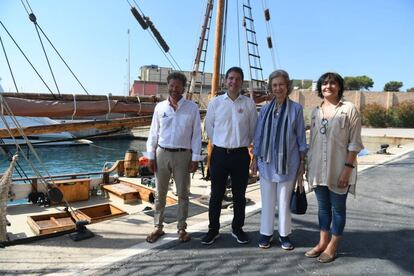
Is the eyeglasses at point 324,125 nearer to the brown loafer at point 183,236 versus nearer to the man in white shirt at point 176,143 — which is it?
the man in white shirt at point 176,143

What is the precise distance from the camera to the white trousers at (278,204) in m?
3.65

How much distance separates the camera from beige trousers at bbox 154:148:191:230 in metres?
3.89

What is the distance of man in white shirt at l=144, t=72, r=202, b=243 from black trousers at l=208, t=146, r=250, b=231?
0.23 m

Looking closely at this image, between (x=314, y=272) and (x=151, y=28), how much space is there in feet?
21.0

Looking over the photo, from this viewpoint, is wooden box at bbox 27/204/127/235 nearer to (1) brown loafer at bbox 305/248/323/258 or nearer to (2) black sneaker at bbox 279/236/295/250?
(2) black sneaker at bbox 279/236/295/250

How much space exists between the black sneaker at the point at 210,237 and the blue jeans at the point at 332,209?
1.16m

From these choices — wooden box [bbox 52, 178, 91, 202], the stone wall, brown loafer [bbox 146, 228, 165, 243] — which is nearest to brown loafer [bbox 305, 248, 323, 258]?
brown loafer [bbox 146, 228, 165, 243]

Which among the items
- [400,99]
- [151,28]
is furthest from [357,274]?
[400,99]

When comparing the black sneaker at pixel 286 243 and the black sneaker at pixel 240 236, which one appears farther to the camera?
the black sneaker at pixel 240 236

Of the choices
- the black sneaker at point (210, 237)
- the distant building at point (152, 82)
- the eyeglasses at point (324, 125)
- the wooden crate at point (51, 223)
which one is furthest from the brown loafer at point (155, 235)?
the distant building at point (152, 82)

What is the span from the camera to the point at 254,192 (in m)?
6.57

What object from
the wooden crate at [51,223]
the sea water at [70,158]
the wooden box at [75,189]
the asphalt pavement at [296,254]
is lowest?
the sea water at [70,158]

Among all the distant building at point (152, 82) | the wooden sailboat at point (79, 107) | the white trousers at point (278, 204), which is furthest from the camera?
the distant building at point (152, 82)

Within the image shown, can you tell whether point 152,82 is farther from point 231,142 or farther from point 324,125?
point 324,125
